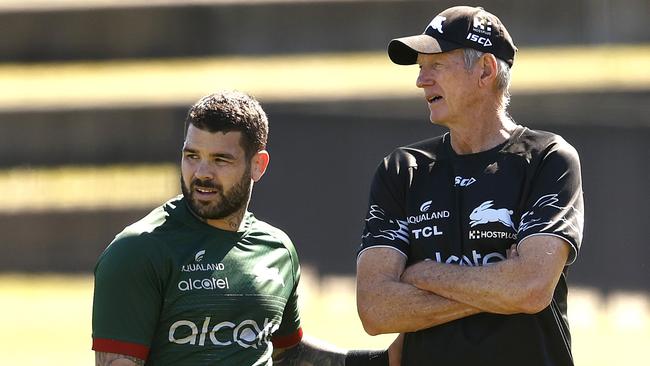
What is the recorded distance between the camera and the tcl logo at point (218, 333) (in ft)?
15.4

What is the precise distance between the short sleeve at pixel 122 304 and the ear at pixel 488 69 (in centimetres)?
153

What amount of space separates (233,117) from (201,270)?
58cm

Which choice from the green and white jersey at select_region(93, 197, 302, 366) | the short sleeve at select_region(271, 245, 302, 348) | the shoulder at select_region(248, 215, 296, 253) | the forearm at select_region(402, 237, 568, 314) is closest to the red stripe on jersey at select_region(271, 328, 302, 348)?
the short sleeve at select_region(271, 245, 302, 348)

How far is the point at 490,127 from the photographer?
507 cm

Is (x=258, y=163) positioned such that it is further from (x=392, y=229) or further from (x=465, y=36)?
(x=465, y=36)

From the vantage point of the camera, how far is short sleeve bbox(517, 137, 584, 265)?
15.6ft

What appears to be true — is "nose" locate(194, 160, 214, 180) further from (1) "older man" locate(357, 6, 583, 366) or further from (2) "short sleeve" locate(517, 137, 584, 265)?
(2) "short sleeve" locate(517, 137, 584, 265)

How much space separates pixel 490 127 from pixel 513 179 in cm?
29

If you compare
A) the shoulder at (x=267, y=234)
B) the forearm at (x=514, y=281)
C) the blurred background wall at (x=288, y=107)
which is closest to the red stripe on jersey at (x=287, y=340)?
the shoulder at (x=267, y=234)

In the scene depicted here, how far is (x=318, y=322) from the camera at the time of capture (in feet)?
51.1

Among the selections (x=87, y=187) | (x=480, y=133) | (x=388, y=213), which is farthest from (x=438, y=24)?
(x=87, y=187)

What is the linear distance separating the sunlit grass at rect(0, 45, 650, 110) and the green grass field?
3.15 meters

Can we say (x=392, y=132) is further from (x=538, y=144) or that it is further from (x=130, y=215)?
(x=538, y=144)

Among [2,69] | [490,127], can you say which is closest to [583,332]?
[490,127]
